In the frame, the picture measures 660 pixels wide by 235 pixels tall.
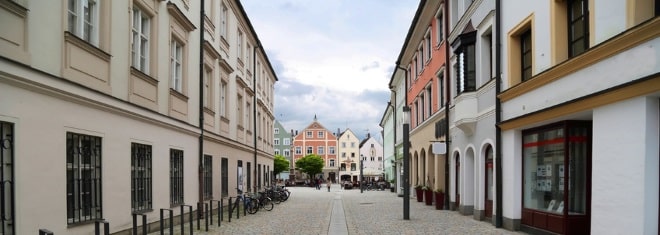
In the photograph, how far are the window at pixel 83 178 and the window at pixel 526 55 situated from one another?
10.1 metres

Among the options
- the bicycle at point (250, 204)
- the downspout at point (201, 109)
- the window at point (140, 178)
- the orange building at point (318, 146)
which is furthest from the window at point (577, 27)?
the orange building at point (318, 146)

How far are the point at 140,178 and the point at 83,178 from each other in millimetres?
3041

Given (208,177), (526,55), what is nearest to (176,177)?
(208,177)

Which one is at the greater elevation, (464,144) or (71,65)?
(71,65)

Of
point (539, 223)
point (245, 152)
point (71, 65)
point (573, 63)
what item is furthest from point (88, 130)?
point (245, 152)

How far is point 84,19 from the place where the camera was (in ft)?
32.8

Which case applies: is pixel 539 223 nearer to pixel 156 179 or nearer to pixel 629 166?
pixel 629 166

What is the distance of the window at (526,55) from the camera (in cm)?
1392

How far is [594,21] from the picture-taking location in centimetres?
983

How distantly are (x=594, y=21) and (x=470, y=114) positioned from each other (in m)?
8.11

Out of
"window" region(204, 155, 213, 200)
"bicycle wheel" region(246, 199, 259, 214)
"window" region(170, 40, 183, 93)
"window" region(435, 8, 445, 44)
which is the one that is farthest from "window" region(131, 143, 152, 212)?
"window" region(435, 8, 445, 44)

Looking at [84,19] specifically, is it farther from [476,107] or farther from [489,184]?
[489,184]

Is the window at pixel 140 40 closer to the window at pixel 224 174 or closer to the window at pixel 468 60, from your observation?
the window at pixel 224 174

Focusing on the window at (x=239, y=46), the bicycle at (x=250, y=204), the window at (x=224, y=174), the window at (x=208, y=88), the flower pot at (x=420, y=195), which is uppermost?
the window at (x=239, y=46)
